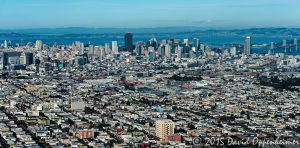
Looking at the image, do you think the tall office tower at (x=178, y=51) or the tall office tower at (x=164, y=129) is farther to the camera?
the tall office tower at (x=178, y=51)

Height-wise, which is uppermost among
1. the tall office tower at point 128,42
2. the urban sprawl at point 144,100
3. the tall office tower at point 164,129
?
the tall office tower at point 128,42

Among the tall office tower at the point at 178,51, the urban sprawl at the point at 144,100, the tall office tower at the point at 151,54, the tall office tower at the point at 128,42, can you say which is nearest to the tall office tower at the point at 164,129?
the urban sprawl at the point at 144,100

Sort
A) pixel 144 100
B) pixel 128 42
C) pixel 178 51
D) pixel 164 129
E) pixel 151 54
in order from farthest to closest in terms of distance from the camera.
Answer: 1. pixel 128 42
2. pixel 178 51
3. pixel 151 54
4. pixel 144 100
5. pixel 164 129

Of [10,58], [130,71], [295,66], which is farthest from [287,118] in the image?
[10,58]

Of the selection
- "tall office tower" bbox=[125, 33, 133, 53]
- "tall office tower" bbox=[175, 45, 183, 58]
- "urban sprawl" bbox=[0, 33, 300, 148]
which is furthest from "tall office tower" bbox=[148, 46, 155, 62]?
"tall office tower" bbox=[125, 33, 133, 53]

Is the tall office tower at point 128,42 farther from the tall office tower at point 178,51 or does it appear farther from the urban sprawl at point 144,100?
the tall office tower at point 178,51

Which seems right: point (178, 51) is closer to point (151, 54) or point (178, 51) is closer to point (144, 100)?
point (151, 54)

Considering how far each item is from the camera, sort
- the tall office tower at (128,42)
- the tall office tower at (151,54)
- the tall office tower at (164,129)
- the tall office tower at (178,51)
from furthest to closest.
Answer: the tall office tower at (128,42) < the tall office tower at (178,51) < the tall office tower at (151,54) < the tall office tower at (164,129)

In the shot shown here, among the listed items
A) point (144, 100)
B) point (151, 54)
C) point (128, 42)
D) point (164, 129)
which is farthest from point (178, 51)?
point (164, 129)

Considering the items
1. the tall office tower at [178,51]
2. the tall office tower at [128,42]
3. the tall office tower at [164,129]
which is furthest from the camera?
the tall office tower at [128,42]

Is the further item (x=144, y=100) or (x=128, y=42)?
(x=128, y=42)

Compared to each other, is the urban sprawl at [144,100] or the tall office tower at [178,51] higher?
the tall office tower at [178,51]
